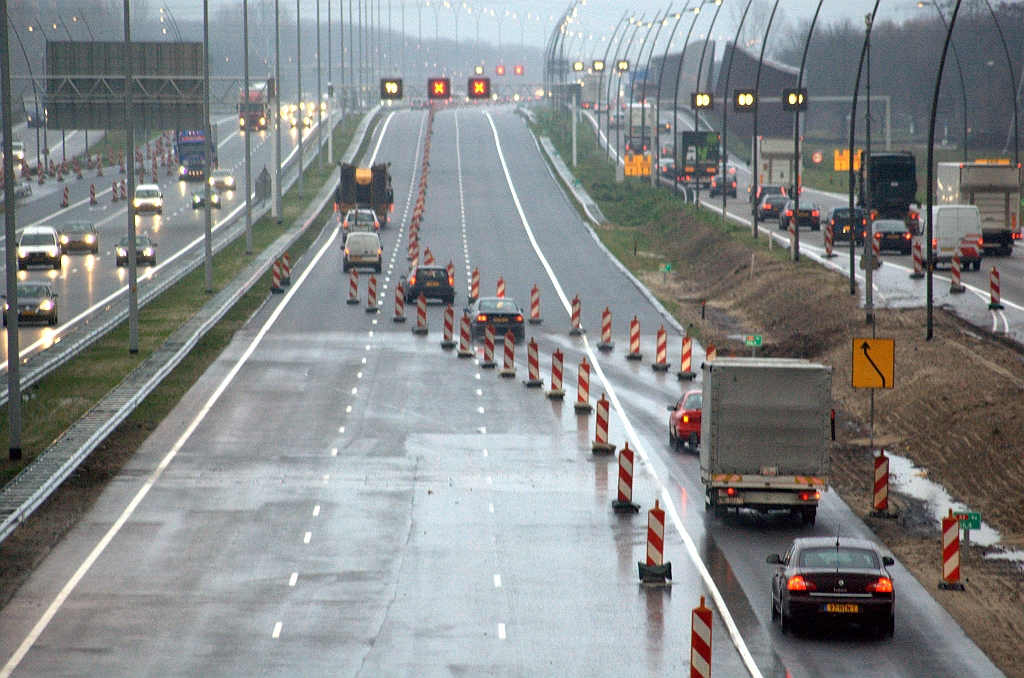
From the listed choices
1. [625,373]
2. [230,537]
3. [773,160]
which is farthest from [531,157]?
[230,537]

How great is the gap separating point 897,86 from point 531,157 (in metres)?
75.4

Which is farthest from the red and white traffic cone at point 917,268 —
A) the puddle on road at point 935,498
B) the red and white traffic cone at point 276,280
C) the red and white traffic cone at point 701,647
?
the red and white traffic cone at point 701,647

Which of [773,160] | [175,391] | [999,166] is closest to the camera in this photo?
[175,391]

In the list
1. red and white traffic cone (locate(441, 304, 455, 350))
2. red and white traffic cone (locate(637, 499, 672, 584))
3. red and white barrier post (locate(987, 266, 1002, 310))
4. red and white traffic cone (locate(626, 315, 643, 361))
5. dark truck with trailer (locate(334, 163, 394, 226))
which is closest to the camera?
red and white traffic cone (locate(637, 499, 672, 584))

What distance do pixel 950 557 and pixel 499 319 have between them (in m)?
26.4

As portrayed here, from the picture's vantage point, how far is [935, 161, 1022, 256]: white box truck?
62625 millimetres

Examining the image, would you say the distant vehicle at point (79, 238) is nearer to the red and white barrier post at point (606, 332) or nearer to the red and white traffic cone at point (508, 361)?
the red and white barrier post at point (606, 332)

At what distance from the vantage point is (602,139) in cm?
16238

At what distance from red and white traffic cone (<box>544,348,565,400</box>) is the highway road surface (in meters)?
0.55

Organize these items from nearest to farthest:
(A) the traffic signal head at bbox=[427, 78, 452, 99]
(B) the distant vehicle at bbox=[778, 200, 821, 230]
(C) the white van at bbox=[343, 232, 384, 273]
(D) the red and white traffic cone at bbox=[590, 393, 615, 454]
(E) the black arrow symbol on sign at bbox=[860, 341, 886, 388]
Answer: (E) the black arrow symbol on sign at bbox=[860, 341, 886, 388]
(D) the red and white traffic cone at bbox=[590, 393, 615, 454]
(C) the white van at bbox=[343, 232, 384, 273]
(B) the distant vehicle at bbox=[778, 200, 821, 230]
(A) the traffic signal head at bbox=[427, 78, 452, 99]

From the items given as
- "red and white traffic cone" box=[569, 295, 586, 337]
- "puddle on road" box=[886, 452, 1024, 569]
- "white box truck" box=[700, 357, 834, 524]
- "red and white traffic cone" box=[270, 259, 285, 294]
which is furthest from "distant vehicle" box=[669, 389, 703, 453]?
"red and white traffic cone" box=[270, 259, 285, 294]

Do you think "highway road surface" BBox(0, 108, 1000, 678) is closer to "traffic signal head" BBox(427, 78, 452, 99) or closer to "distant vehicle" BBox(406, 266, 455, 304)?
"distant vehicle" BBox(406, 266, 455, 304)

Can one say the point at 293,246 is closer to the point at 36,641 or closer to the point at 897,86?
the point at 36,641

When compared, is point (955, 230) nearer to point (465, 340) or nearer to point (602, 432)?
point (465, 340)
